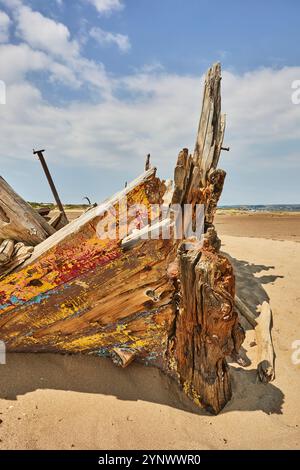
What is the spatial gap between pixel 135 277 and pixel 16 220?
1.32m

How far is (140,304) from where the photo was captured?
2.92 metres

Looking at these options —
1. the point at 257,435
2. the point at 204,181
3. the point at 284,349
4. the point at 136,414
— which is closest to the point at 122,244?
the point at 204,181

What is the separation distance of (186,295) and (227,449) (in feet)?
4.47

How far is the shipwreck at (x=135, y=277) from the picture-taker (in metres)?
2.77

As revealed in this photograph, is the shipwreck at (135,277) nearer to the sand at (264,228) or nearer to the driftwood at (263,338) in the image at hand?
the driftwood at (263,338)

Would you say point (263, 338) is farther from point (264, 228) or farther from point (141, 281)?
point (264, 228)

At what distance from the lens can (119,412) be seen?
9.07 feet

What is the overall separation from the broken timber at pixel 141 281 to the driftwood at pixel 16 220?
0.72 ft

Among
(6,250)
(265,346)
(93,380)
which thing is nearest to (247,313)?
(265,346)

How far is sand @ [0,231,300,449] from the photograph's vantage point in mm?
2486

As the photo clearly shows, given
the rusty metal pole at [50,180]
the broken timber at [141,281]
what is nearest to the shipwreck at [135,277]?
the broken timber at [141,281]

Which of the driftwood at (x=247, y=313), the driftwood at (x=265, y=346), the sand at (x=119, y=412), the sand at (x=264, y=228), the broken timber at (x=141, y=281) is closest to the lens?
the sand at (x=119, y=412)

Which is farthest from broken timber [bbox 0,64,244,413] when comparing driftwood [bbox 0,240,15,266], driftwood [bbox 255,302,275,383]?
driftwood [bbox 255,302,275,383]

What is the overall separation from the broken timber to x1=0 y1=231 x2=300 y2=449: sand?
0.25 meters
